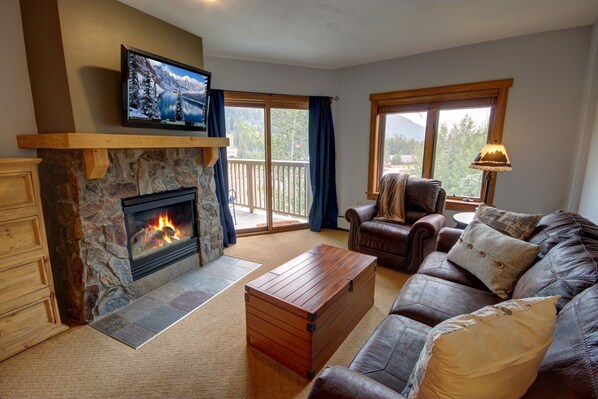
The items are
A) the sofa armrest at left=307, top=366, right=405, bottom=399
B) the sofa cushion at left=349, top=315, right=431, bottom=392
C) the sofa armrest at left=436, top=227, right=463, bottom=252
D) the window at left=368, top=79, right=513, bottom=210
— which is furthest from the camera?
the window at left=368, top=79, right=513, bottom=210

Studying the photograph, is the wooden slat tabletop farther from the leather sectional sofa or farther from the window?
the window

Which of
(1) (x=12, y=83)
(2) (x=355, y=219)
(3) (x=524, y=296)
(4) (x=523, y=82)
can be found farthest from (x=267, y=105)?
(3) (x=524, y=296)

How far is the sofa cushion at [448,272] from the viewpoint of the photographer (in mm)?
1899

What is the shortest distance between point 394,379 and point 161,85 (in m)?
2.62

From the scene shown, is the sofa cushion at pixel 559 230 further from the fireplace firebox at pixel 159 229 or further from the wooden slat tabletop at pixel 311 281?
the fireplace firebox at pixel 159 229

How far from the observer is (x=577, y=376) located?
0.76 metres

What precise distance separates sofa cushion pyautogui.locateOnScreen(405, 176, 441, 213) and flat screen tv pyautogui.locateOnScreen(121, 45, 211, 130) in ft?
8.23

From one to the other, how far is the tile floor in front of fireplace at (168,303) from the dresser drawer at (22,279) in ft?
1.64

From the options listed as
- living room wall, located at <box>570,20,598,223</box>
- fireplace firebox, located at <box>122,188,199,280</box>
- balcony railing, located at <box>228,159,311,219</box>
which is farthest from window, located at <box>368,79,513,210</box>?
fireplace firebox, located at <box>122,188,199,280</box>

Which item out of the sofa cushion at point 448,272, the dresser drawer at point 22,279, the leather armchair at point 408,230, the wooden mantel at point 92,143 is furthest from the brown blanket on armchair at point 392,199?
the dresser drawer at point 22,279

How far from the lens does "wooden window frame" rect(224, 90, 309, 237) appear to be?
12.6ft

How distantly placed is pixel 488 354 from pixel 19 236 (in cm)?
261

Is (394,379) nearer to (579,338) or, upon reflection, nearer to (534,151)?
(579,338)

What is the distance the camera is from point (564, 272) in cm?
129
